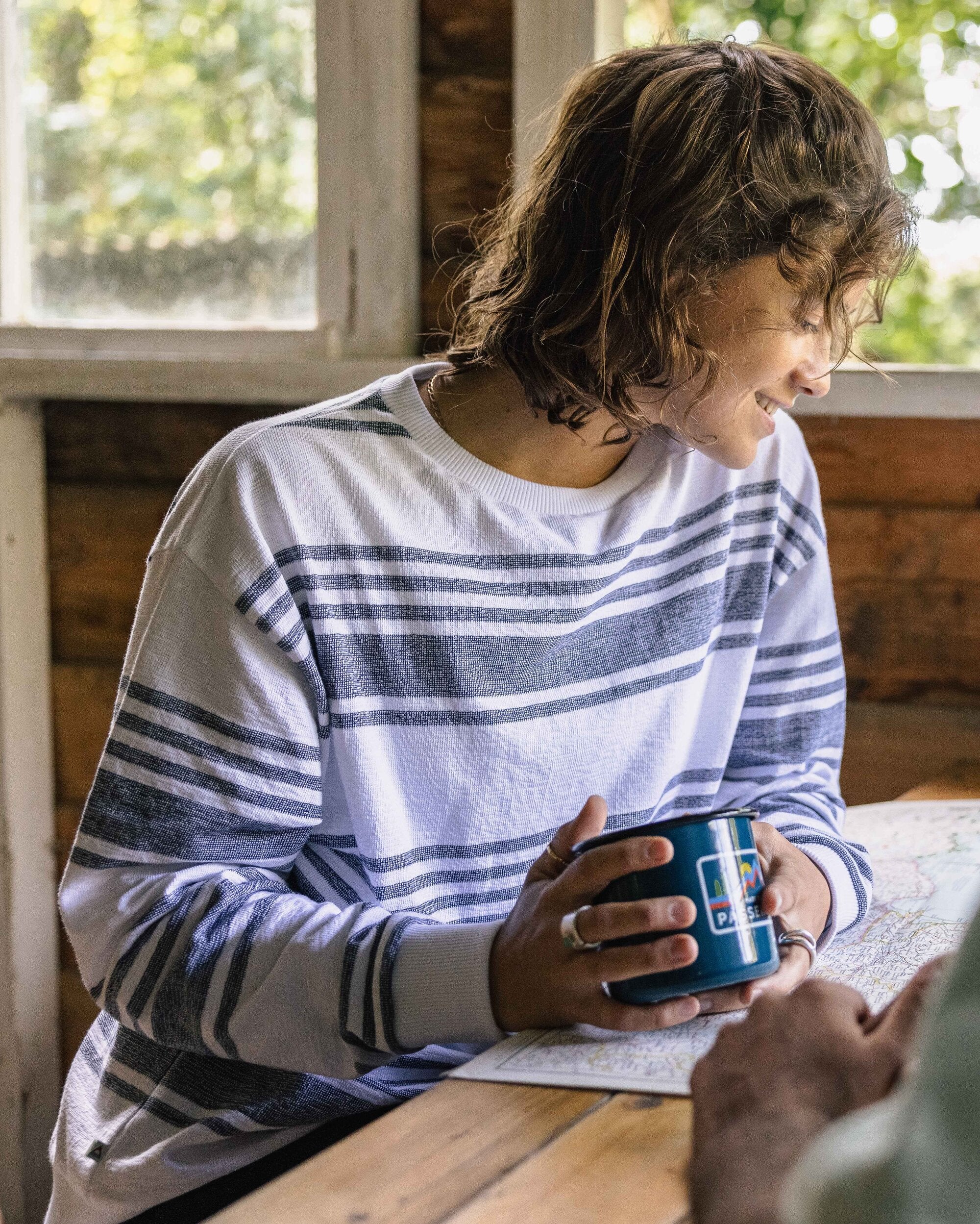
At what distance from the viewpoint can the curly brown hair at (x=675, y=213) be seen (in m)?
1.00

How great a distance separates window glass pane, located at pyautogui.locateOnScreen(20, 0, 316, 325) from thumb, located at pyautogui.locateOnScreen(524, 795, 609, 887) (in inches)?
45.5

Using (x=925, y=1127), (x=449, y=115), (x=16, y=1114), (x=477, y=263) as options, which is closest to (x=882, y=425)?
(x=477, y=263)

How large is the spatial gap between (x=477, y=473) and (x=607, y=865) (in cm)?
44

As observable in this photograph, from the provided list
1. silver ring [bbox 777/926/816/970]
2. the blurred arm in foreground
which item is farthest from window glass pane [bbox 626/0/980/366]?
the blurred arm in foreground

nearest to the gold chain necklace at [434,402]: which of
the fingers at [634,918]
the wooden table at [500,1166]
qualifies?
the fingers at [634,918]

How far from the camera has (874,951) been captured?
0.96 metres

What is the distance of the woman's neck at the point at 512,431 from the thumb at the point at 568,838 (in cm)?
39

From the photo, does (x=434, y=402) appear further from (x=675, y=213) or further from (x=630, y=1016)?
(x=630, y=1016)

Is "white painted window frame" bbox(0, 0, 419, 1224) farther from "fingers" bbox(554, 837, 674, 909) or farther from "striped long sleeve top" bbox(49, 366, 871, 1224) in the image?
"fingers" bbox(554, 837, 674, 909)

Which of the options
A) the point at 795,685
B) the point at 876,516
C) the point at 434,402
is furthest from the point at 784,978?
the point at 876,516

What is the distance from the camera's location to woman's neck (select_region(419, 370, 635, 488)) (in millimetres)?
1121

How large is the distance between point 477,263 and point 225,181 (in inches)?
26.6

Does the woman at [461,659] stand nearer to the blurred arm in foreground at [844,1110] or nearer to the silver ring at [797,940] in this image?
the silver ring at [797,940]

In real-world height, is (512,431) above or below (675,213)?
below
